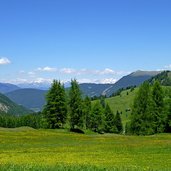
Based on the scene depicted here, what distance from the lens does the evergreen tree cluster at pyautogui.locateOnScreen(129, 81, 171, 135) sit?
112188mm

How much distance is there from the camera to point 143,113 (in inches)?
4444

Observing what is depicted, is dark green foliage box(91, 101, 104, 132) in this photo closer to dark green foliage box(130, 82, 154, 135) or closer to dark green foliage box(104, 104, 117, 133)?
dark green foliage box(104, 104, 117, 133)

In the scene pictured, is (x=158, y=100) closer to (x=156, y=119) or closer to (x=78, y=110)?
(x=156, y=119)

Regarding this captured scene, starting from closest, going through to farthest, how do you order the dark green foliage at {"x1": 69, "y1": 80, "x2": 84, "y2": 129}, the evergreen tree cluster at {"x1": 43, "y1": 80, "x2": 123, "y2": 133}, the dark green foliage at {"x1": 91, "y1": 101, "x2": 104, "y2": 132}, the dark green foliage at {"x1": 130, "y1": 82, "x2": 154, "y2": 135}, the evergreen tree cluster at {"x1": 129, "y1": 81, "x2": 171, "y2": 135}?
the evergreen tree cluster at {"x1": 43, "y1": 80, "x2": 123, "y2": 133}
the dark green foliage at {"x1": 130, "y1": 82, "x2": 154, "y2": 135}
the evergreen tree cluster at {"x1": 129, "y1": 81, "x2": 171, "y2": 135}
the dark green foliage at {"x1": 69, "y1": 80, "x2": 84, "y2": 129}
the dark green foliage at {"x1": 91, "y1": 101, "x2": 104, "y2": 132}

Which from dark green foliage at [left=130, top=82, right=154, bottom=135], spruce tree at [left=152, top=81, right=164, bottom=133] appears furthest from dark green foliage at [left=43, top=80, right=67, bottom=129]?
spruce tree at [left=152, top=81, right=164, bottom=133]

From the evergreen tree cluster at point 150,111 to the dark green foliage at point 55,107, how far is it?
21.9 meters

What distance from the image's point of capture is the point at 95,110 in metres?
154

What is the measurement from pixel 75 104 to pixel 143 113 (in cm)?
2046

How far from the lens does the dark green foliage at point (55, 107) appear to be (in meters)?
111

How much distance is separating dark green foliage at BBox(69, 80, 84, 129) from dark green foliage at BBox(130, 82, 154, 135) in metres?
16.5

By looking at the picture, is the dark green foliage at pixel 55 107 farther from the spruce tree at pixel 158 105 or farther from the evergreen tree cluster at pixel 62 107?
the spruce tree at pixel 158 105

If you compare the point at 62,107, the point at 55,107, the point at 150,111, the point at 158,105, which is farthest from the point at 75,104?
the point at 158,105

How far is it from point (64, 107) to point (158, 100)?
91.8 feet

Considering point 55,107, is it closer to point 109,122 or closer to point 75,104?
point 75,104
